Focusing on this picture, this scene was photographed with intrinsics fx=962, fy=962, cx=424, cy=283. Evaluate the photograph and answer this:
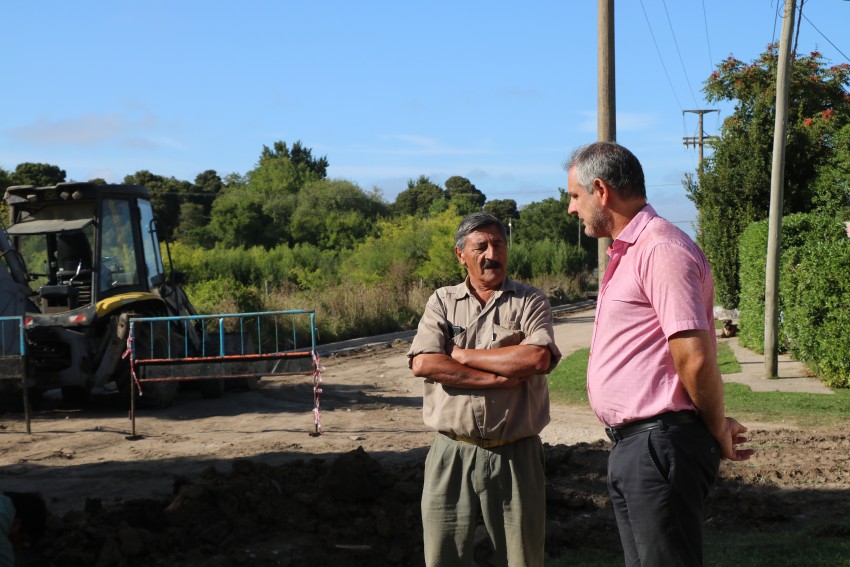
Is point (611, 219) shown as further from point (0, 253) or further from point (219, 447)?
point (0, 253)

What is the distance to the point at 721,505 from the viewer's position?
24.6ft

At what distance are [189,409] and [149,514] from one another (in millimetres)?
7123

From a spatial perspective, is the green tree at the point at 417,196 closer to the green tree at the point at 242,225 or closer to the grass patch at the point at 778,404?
the green tree at the point at 242,225

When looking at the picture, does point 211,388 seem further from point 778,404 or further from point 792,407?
point 792,407

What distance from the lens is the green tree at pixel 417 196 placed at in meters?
98.4

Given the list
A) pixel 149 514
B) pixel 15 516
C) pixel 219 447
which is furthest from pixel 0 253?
pixel 15 516

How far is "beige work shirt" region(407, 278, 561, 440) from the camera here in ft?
14.2

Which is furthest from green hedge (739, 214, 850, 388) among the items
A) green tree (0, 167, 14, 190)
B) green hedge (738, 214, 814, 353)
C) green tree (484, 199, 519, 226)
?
green tree (484, 199, 519, 226)

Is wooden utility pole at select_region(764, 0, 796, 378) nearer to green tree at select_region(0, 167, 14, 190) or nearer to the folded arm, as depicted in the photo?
the folded arm

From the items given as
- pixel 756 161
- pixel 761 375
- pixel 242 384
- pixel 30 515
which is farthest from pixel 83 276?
pixel 756 161

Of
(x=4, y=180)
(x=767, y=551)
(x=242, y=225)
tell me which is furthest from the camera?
(x=242, y=225)

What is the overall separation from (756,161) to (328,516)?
60.8 ft

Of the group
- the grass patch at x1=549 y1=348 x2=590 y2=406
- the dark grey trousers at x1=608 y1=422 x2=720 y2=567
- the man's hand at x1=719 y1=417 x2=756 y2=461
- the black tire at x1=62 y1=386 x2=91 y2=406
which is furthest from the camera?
the grass patch at x1=549 y1=348 x2=590 y2=406

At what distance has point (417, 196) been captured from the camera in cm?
10050
